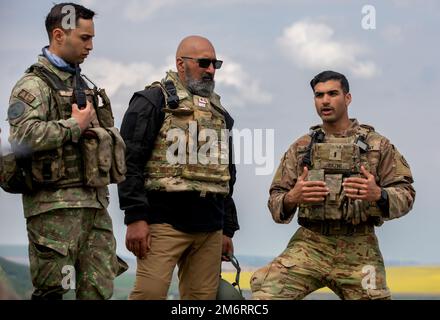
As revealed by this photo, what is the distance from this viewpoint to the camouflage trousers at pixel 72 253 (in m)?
6.42

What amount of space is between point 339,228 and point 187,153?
4.48ft

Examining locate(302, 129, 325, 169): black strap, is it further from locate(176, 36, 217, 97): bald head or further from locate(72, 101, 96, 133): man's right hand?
locate(72, 101, 96, 133): man's right hand

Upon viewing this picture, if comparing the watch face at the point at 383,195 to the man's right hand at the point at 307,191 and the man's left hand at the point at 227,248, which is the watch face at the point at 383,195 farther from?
the man's left hand at the point at 227,248

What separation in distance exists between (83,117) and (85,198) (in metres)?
0.56

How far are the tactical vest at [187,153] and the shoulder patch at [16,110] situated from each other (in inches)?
46.1

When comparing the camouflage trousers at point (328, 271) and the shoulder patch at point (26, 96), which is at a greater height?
the shoulder patch at point (26, 96)

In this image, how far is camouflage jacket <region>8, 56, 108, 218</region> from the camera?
622 centimetres

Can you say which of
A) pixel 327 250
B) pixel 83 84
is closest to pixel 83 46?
pixel 83 84

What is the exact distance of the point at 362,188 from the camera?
720 centimetres

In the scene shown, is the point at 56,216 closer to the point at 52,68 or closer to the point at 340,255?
the point at 52,68

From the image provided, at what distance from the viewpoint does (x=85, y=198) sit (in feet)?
21.4

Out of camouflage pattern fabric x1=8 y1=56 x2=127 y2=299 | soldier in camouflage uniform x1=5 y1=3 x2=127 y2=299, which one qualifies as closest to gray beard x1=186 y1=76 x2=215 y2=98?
soldier in camouflage uniform x1=5 y1=3 x2=127 y2=299

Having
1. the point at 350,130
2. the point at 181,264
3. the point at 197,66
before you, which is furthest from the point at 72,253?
the point at 350,130

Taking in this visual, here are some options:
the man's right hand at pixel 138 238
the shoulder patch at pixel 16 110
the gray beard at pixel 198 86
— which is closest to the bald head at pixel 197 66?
the gray beard at pixel 198 86
